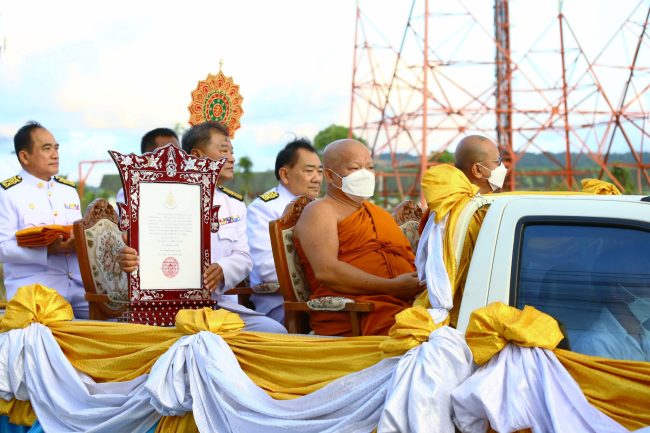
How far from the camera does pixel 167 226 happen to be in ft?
13.3

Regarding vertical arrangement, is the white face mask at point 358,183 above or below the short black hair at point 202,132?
below

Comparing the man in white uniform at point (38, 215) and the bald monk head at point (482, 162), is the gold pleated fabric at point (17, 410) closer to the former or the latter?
the man in white uniform at point (38, 215)

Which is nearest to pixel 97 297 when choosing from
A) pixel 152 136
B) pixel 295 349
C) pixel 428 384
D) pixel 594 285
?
pixel 295 349

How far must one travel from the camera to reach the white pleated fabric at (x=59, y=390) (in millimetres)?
3586

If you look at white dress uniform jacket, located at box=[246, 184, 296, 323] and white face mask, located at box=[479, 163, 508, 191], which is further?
white dress uniform jacket, located at box=[246, 184, 296, 323]

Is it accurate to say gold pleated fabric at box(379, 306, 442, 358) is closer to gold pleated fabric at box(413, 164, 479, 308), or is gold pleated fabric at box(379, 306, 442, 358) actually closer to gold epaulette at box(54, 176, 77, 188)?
gold pleated fabric at box(413, 164, 479, 308)

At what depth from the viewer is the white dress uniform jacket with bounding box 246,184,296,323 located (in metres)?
5.33

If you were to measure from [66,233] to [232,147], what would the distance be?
113 cm

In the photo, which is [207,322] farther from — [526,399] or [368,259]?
[526,399]

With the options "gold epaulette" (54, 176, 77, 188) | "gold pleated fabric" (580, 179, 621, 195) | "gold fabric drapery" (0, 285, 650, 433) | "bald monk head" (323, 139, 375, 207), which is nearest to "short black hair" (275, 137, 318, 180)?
"gold epaulette" (54, 176, 77, 188)

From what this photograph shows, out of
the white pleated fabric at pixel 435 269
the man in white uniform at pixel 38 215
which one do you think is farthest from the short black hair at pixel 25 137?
the white pleated fabric at pixel 435 269

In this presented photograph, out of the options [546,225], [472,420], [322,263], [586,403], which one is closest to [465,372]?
[472,420]

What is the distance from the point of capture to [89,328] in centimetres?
390

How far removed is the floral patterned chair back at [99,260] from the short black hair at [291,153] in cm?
156
